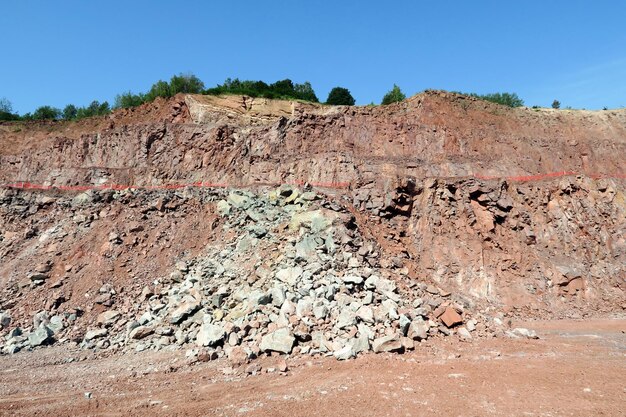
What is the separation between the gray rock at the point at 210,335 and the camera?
380 inches

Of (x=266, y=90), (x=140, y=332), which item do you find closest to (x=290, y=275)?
(x=140, y=332)

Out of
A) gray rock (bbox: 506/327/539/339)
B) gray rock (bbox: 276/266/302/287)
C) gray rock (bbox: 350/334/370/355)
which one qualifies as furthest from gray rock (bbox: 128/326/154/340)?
gray rock (bbox: 506/327/539/339)

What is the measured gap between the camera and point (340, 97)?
121ft

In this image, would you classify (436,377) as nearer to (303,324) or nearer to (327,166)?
(303,324)

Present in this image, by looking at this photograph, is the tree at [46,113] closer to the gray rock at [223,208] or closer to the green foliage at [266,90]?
the green foliage at [266,90]

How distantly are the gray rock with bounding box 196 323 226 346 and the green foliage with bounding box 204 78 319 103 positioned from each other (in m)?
20.2

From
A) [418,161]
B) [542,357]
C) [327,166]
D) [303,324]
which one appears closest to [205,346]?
[303,324]

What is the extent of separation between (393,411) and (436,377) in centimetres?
179

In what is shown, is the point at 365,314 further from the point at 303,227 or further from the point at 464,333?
the point at 303,227

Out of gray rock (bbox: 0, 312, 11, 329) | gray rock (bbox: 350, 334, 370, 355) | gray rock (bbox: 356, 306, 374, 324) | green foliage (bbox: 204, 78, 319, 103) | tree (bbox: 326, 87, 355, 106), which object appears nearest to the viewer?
gray rock (bbox: 350, 334, 370, 355)

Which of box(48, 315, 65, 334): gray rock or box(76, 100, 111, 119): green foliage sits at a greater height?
box(76, 100, 111, 119): green foliage

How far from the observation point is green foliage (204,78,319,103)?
90.8 ft

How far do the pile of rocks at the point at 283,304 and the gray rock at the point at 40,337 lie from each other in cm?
3

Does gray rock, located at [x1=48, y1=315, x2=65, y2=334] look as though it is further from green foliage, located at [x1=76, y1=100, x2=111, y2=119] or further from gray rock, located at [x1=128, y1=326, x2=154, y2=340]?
green foliage, located at [x1=76, y1=100, x2=111, y2=119]
